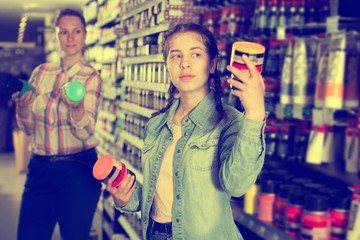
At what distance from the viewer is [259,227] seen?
2.57 meters

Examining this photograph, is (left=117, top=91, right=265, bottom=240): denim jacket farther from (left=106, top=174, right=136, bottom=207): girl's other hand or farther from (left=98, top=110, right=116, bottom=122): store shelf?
(left=98, top=110, right=116, bottom=122): store shelf

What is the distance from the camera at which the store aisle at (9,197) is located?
4770mm

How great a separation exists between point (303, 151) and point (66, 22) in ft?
5.92

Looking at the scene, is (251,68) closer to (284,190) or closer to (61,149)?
(284,190)

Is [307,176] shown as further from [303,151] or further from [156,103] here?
[156,103]

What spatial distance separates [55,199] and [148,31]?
1.43 m

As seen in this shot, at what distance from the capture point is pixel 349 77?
2.35 meters

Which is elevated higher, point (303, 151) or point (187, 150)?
point (187, 150)

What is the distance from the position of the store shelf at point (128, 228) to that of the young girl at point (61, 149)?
→ 1.02 metres

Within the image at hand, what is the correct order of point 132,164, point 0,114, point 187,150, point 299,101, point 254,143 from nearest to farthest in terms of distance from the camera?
point 254,143
point 187,150
point 299,101
point 132,164
point 0,114

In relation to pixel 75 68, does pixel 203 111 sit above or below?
below

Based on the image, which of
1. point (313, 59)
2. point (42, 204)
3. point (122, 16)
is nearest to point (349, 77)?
point (313, 59)

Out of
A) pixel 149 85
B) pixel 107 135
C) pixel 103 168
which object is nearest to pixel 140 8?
pixel 149 85

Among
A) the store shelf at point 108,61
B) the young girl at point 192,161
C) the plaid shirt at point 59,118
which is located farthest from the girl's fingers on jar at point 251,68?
the store shelf at point 108,61
